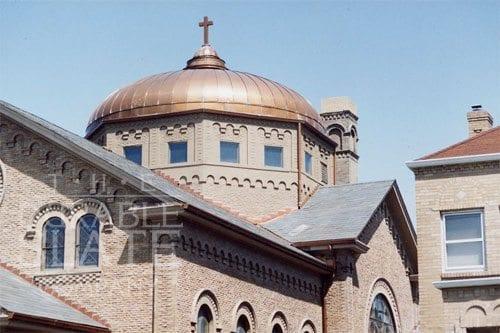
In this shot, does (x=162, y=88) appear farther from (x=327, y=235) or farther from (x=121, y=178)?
(x=121, y=178)

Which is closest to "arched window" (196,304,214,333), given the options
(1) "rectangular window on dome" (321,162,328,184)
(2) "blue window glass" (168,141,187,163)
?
(2) "blue window glass" (168,141,187,163)

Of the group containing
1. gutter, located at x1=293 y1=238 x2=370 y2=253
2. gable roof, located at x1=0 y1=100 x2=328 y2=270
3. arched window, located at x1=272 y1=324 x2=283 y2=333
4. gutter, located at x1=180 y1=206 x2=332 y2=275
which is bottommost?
arched window, located at x1=272 y1=324 x2=283 y2=333

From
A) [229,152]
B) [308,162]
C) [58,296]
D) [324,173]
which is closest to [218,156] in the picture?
[229,152]

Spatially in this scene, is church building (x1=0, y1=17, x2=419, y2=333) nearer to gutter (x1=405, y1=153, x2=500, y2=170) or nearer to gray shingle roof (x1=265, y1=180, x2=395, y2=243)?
gray shingle roof (x1=265, y1=180, x2=395, y2=243)

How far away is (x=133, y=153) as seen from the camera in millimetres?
42156

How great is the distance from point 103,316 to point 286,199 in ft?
49.8

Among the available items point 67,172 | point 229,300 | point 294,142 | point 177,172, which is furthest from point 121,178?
point 294,142

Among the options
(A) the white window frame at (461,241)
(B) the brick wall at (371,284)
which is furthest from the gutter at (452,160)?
(B) the brick wall at (371,284)

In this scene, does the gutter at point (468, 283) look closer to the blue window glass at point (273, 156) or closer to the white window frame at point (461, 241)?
the white window frame at point (461, 241)

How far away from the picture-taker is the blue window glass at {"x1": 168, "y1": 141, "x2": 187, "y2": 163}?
1635 inches

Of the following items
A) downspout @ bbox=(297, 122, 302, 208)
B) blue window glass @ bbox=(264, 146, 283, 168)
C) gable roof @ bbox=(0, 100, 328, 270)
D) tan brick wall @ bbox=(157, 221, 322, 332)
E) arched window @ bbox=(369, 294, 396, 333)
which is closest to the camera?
tan brick wall @ bbox=(157, 221, 322, 332)

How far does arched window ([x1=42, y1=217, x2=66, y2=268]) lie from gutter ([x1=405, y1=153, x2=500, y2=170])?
9.88m

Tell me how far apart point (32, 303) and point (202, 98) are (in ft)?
55.8

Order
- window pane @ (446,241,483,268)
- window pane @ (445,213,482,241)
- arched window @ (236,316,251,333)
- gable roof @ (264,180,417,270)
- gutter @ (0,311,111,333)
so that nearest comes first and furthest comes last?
1. gutter @ (0,311,111,333)
2. window pane @ (446,241,483,268)
3. window pane @ (445,213,482,241)
4. arched window @ (236,316,251,333)
5. gable roof @ (264,180,417,270)
